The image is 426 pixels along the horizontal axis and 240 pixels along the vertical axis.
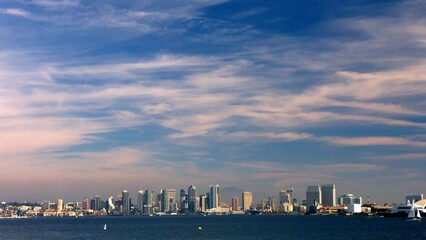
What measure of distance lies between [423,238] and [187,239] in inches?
2096

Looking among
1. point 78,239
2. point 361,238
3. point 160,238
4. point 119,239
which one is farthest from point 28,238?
point 361,238

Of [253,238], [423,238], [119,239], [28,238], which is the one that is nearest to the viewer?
[423,238]

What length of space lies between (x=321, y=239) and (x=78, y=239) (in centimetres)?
6032

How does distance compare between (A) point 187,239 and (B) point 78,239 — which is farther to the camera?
(B) point 78,239

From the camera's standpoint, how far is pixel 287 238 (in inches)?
5463

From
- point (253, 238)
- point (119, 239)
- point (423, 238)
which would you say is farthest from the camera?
point (119, 239)

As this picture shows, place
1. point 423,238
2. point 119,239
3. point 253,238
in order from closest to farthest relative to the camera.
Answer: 1. point 423,238
2. point 253,238
3. point 119,239

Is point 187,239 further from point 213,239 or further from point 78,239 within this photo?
point 78,239

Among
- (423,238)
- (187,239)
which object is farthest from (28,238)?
(423,238)

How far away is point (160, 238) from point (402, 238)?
57.6 m

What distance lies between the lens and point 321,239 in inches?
5320

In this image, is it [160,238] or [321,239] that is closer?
[321,239]

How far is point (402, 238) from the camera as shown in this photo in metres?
130

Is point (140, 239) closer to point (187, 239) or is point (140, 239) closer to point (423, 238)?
point (187, 239)
